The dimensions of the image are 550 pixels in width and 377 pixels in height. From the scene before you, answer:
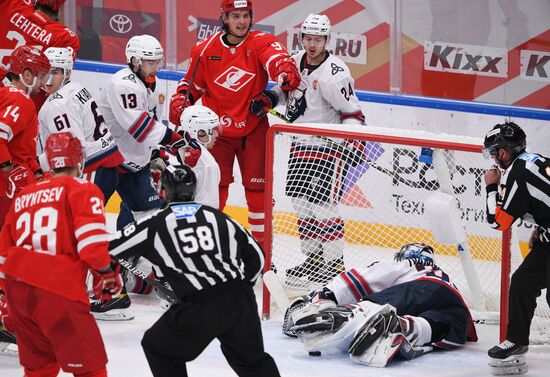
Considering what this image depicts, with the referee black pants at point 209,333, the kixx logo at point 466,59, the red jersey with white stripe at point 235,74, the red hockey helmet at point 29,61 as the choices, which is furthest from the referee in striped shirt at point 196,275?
the kixx logo at point 466,59

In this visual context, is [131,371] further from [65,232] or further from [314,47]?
[314,47]

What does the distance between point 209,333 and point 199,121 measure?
1.80 metres

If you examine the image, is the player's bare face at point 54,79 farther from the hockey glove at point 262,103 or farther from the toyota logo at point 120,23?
the toyota logo at point 120,23

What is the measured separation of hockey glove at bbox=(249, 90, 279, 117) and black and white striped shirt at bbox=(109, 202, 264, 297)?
2267 mm

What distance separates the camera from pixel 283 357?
208 inches

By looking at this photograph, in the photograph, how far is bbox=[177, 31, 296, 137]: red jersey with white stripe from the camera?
6352mm

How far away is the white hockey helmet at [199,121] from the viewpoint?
222 inches

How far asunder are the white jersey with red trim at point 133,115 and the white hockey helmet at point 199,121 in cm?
37

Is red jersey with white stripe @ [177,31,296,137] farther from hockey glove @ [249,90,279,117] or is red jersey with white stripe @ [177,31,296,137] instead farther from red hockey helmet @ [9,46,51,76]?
red hockey helmet @ [9,46,51,76]

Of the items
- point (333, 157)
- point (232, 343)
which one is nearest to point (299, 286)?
point (333, 157)

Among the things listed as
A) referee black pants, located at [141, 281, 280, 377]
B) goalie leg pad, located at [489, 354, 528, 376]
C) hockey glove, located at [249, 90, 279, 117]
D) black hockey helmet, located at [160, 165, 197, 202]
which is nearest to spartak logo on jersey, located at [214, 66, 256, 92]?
hockey glove, located at [249, 90, 279, 117]

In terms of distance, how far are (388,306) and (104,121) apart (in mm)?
1675

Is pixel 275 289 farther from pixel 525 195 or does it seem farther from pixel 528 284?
pixel 525 195

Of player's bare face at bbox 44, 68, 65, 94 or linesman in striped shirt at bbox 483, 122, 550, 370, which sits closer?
linesman in striped shirt at bbox 483, 122, 550, 370
